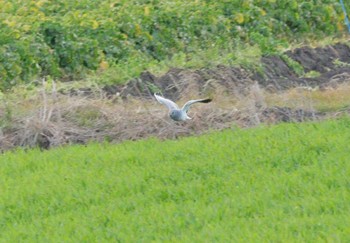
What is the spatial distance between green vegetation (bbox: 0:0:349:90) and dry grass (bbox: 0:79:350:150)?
1.67 metres

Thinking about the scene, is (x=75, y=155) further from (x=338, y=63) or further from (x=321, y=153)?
(x=338, y=63)

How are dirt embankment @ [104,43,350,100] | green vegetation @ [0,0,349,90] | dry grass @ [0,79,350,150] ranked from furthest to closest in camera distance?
green vegetation @ [0,0,349,90]
dirt embankment @ [104,43,350,100]
dry grass @ [0,79,350,150]

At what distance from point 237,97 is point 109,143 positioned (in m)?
2.01

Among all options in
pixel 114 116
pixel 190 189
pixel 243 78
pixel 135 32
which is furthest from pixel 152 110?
pixel 135 32

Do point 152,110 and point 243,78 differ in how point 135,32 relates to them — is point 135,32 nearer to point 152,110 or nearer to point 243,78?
point 243,78

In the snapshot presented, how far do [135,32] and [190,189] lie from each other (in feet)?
23.3

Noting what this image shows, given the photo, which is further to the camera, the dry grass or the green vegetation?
the green vegetation

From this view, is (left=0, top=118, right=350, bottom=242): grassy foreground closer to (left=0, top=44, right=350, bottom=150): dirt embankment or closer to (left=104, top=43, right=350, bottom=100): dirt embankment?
(left=0, top=44, right=350, bottom=150): dirt embankment

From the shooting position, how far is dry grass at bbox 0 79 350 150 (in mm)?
10750

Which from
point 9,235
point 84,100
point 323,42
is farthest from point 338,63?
point 9,235

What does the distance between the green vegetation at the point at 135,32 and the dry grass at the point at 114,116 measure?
167 cm

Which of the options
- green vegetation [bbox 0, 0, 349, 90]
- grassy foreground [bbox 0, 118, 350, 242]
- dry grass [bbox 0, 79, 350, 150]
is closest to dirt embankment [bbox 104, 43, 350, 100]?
green vegetation [bbox 0, 0, 349, 90]

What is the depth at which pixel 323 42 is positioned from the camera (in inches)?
656

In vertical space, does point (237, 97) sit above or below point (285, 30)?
above
